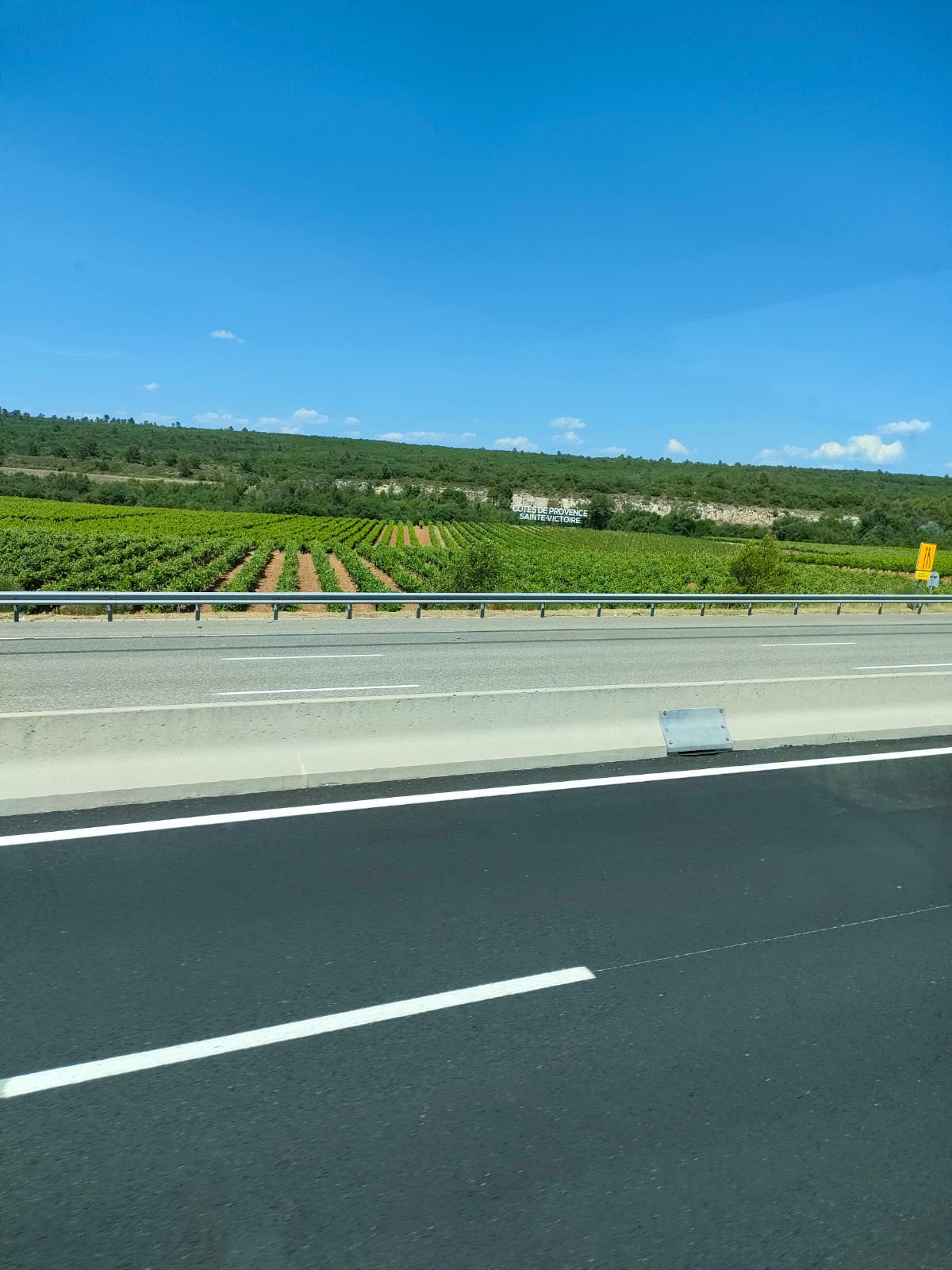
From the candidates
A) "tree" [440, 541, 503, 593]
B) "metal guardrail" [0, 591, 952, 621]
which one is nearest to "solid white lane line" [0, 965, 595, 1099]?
"metal guardrail" [0, 591, 952, 621]

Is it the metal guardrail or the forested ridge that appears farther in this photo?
the forested ridge

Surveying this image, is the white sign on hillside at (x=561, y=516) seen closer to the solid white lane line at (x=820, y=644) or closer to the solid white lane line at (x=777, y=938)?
the solid white lane line at (x=820, y=644)

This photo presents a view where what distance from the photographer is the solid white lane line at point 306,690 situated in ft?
41.3

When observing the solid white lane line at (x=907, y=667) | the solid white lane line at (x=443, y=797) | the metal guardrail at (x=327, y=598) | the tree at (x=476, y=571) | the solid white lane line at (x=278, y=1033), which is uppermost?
the tree at (x=476, y=571)

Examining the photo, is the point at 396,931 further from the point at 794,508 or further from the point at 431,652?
the point at 794,508

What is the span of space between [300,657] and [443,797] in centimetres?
1038

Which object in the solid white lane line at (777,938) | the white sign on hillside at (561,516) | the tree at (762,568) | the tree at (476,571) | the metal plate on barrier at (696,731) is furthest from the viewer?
the white sign on hillside at (561,516)

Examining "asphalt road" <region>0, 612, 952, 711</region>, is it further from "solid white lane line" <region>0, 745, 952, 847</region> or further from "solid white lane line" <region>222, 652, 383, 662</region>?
"solid white lane line" <region>0, 745, 952, 847</region>

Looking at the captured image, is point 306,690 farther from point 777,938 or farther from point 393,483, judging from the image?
point 393,483

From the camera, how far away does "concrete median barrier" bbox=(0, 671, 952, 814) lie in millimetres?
6324

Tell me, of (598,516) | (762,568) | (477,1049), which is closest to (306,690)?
(477,1049)

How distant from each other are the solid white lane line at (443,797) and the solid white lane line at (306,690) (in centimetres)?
617

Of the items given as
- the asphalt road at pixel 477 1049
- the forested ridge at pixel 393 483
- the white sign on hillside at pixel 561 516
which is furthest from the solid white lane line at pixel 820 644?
the white sign on hillside at pixel 561 516

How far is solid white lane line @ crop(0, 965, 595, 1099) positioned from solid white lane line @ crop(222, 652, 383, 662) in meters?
12.5
